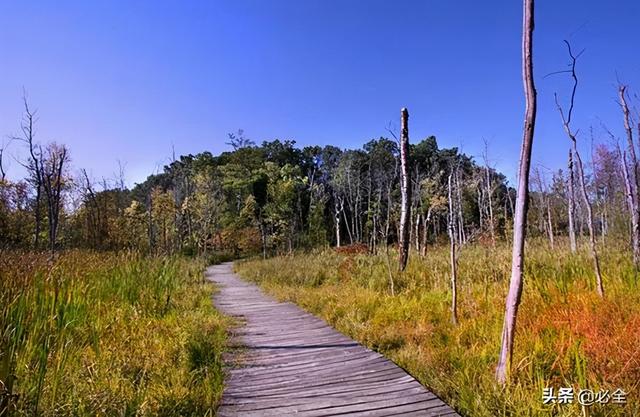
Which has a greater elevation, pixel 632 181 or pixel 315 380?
pixel 632 181

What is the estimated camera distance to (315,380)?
3500 millimetres

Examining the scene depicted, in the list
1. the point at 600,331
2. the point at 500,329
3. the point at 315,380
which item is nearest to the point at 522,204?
the point at 600,331

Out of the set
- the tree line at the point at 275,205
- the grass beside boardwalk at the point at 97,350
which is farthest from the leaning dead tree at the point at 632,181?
the grass beside boardwalk at the point at 97,350

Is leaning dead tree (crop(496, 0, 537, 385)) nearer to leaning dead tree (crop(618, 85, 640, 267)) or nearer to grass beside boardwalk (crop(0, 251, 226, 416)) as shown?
grass beside boardwalk (crop(0, 251, 226, 416))

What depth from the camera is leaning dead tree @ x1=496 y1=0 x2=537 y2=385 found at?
272 centimetres

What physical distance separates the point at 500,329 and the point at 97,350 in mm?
3884

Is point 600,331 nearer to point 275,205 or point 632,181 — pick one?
point 632,181

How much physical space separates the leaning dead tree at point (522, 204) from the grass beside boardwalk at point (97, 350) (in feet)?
6.95

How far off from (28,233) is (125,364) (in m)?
26.3

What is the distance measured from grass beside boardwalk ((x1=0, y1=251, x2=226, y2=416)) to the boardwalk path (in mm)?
271

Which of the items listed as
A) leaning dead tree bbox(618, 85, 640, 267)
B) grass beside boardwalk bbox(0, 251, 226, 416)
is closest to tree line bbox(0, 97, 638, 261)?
leaning dead tree bbox(618, 85, 640, 267)

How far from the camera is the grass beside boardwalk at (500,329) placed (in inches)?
108

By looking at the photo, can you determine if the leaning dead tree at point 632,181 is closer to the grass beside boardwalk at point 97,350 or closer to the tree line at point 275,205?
the tree line at point 275,205

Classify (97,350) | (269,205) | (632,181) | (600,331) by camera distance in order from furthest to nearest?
(269,205), (632,181), (600,331), (97,350)
